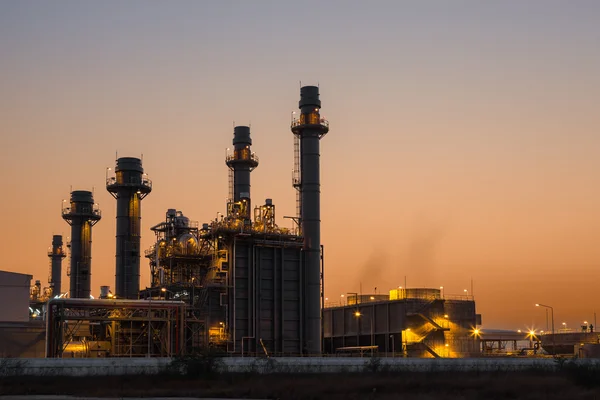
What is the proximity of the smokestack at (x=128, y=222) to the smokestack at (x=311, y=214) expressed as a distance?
22634mm

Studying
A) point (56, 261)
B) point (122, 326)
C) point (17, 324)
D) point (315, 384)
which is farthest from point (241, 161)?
point (56, 261)

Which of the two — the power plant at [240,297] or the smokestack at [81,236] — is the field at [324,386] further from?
the smokestack at [81,236]

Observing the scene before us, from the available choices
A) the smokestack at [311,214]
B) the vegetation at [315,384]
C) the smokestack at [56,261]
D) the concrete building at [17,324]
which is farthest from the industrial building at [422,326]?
the smokestack at [56,261]

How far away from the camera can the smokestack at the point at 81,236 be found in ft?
396

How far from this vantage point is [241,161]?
10025 cm

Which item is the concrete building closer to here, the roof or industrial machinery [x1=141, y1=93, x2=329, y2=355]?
the roof

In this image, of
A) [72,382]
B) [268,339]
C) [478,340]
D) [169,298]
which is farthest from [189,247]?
[72,382]

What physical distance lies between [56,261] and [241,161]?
80.4 m

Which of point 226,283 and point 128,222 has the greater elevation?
point 128,222

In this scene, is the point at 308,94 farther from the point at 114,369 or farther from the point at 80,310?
the point at 114,369

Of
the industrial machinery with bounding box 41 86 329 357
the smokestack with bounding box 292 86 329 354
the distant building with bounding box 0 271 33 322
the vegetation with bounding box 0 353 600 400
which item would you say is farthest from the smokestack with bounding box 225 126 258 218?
the vegetation with bounding box 0 353 600 400

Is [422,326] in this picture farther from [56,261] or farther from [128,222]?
[56,261]

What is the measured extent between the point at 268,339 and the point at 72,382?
118 feet

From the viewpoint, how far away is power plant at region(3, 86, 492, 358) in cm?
7894
